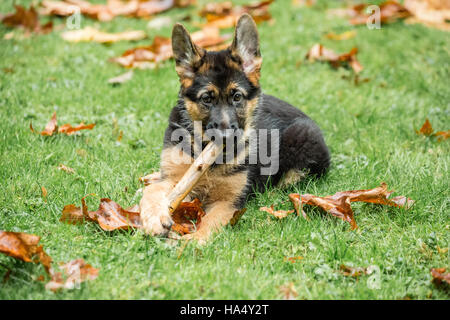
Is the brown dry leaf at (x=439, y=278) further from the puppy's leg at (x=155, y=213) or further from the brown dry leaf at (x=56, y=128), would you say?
the brown dry leaf at (x=56, y=128)

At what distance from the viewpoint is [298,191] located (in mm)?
4652

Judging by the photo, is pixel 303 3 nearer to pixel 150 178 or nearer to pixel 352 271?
pixel 150 178

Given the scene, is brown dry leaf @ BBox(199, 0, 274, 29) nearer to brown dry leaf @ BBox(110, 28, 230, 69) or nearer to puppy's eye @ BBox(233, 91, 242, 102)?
brown dry leaf @ BBox(110, 28, 230, 69)

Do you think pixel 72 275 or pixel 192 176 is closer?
pixel 72 275

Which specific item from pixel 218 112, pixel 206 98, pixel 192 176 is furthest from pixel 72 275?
pixel 206 98

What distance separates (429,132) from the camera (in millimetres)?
6004

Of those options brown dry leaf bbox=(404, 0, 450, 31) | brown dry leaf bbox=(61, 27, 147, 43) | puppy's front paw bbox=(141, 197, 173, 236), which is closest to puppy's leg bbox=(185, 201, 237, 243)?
puppy's front paw bbox=(141, 197, 173, 236)

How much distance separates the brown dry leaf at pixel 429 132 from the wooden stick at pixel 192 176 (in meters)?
3.16

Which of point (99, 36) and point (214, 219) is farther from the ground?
point (99, 36)

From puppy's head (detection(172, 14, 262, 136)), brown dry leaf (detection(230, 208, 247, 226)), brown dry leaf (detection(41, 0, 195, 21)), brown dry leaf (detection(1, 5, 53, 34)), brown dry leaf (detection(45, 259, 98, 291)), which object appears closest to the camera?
brown dry leaf (detection(45, 259, 98, 291))

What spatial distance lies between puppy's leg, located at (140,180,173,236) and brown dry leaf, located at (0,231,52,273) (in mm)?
807

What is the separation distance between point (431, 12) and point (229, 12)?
13.6 feet

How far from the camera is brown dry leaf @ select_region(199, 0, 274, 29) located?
28.5ft
